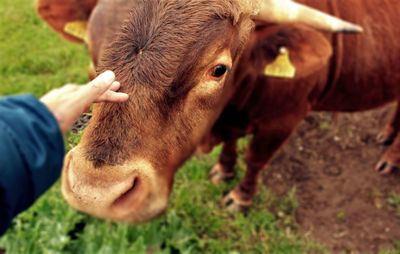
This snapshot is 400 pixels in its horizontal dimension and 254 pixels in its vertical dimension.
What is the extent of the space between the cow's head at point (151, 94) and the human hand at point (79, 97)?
0.04 meters

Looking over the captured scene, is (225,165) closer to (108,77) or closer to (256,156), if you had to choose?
(256,156)

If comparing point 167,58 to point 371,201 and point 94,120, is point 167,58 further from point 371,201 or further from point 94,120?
point 371,201

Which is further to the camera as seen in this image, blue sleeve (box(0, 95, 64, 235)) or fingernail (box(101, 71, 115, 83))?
blue sleeve (box(0, 95, 64, 235))

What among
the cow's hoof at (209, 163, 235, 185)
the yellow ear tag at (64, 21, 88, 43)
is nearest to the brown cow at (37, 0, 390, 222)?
the yellow ear tag at (64, 21, 88, 43)

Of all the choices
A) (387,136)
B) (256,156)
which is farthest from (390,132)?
(256,156)

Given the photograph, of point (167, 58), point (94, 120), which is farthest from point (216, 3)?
point (94, 120)

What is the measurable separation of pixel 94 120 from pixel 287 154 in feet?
10.1

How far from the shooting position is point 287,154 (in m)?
3.83

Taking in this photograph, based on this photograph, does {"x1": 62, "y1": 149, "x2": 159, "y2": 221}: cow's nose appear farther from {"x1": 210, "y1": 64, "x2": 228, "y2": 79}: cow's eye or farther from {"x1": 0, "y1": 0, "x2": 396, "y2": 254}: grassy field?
{"x1": 0, "y1": 0, "x2": 396, "y2": 254}: grassy field

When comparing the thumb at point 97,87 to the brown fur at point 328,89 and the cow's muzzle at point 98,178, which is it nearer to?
the cow's muzzle at point 98,178

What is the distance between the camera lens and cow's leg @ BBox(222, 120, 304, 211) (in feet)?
9.84

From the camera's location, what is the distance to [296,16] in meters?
2.20

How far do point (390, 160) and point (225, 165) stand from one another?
1207 mm

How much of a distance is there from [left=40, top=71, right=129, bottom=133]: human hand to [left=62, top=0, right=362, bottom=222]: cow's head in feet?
0.13
